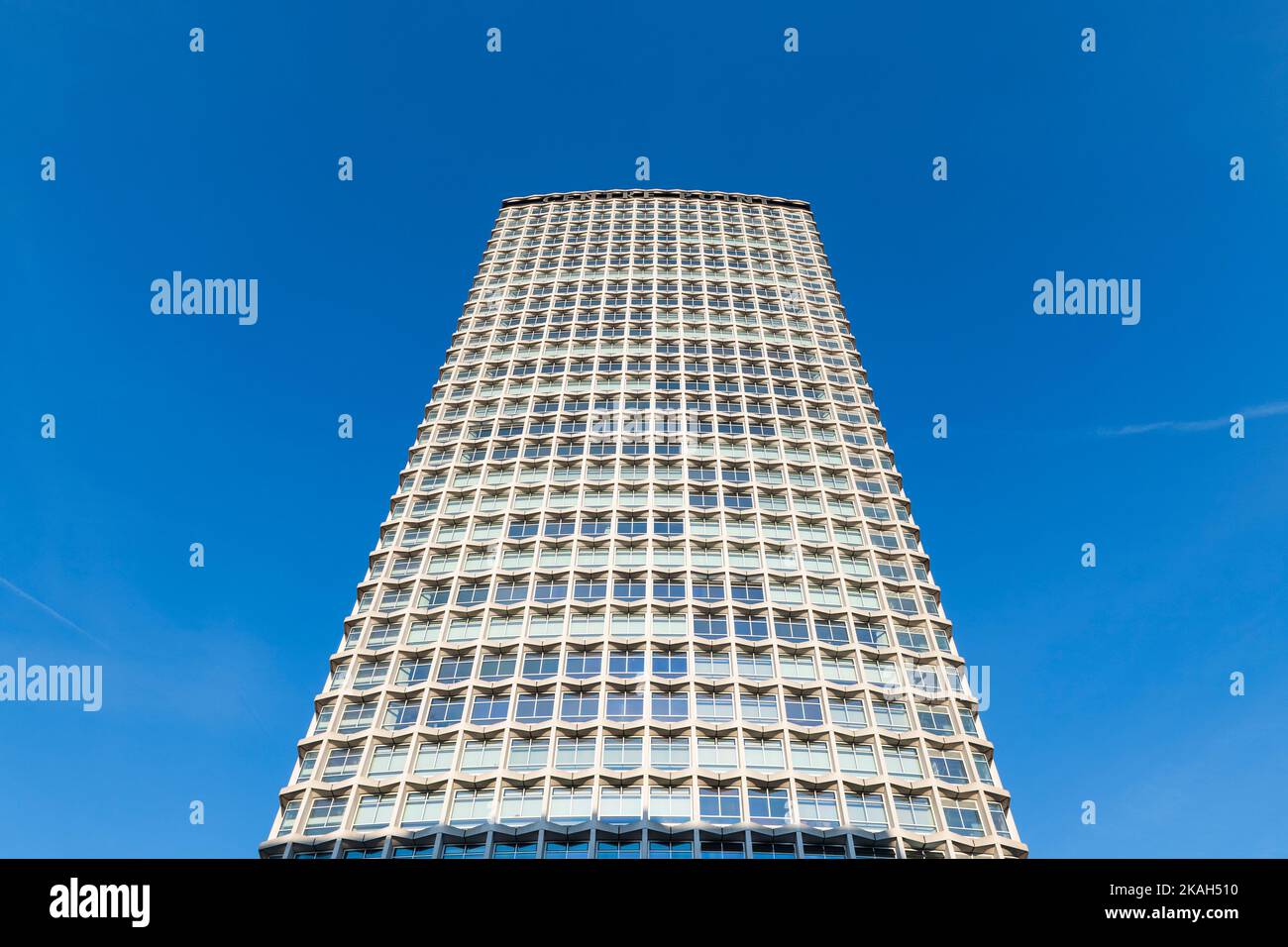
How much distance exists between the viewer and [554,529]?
233 ft

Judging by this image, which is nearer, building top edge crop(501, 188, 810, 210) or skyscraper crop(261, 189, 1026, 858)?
skyscraper crop(261, 189, 1026, 858)

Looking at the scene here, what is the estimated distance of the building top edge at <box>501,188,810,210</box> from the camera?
122438 mm

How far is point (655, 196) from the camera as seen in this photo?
122 m

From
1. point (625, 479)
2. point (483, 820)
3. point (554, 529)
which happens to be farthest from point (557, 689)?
point (625, 479)

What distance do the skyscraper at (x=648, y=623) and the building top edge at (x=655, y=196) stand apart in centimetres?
2771

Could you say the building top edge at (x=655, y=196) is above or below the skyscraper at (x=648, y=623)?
above

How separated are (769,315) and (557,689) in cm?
5311

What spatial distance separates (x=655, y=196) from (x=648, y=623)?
75717mm

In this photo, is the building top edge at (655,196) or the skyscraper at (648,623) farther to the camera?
the building top edge at (655,196)

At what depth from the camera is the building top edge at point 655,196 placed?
122 m

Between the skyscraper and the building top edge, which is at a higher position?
the building top edge

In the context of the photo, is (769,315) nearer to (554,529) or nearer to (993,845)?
(554,529)

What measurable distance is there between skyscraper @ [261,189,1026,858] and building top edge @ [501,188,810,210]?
1091 inches

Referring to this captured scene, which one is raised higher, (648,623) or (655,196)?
(655,196)
